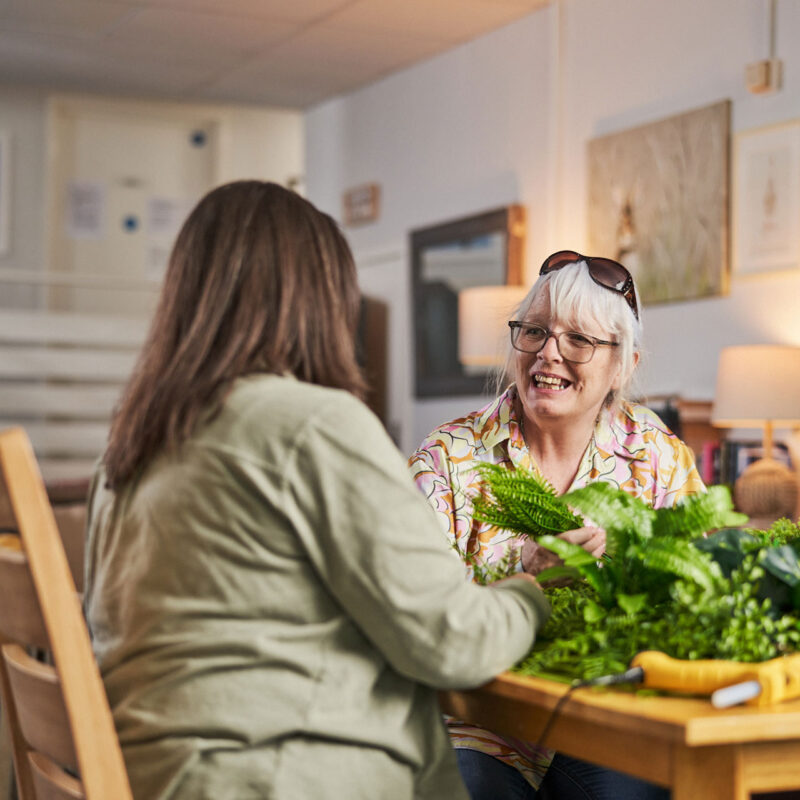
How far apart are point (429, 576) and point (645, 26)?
430 centimetres

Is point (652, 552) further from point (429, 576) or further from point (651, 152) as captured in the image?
point (651, 152)

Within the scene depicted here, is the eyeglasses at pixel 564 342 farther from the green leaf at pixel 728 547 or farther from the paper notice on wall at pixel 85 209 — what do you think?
the paper notice on wall at pixel 85 209

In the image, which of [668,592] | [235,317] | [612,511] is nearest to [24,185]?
[235,317]

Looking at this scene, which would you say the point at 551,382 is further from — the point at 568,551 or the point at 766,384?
the point at 766,384

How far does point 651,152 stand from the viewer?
504 cm

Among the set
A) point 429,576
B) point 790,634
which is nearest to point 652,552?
point 790,634

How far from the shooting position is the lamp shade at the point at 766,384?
409 cm

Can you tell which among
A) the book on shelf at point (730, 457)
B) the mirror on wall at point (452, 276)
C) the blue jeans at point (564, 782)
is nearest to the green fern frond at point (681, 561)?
the blue jeans at point (564, 782)

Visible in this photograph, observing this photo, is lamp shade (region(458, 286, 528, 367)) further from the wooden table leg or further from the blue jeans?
the wooden table leg

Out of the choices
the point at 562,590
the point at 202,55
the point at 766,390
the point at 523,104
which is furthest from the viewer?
the point at 202,55

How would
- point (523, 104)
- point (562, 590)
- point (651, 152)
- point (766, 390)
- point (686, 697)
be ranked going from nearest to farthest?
point (686, 697)
point (562, 590)
point (766, 390)
point (651, 152)
point (523, 104)

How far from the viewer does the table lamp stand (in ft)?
13.3

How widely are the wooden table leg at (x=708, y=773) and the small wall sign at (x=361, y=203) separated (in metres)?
6.11

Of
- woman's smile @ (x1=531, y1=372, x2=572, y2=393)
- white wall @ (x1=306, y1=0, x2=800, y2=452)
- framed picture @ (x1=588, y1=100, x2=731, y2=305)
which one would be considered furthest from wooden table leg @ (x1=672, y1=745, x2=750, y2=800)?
framed picture @ (x1=588, y1=100, x2=731, y2=305)
